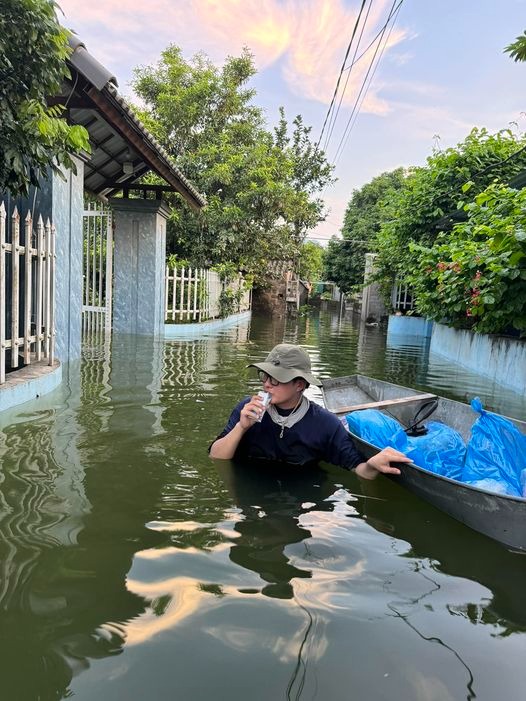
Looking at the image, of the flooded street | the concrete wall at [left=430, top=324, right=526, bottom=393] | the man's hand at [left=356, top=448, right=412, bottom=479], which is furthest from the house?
the concrete wall at [left=430, top=324, right=526, bottom=393]

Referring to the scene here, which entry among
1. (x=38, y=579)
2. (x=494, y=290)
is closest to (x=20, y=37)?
(x=38, y=579)

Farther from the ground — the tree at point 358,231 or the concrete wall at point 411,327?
the tree at point 358,231

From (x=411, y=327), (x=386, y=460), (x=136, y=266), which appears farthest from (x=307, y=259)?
(x=386, y=460)

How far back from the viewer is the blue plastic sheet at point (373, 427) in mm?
4277

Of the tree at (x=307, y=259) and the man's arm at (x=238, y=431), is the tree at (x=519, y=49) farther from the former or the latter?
the tree at (x=307, y=259)

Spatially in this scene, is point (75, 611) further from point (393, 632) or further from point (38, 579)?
point (393, 632)

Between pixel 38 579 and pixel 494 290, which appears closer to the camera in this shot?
pixel 38 579

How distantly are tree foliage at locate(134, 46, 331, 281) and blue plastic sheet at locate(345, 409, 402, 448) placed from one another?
1397 cm

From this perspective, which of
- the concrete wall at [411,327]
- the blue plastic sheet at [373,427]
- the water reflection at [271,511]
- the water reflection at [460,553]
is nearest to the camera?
the water reflection at [460,553]

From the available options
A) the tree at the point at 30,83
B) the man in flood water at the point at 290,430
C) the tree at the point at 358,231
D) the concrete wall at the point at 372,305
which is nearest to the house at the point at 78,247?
the tree at the point at 30,83

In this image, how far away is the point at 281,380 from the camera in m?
3.46

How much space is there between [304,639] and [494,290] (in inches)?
315

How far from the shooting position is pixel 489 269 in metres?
9.36

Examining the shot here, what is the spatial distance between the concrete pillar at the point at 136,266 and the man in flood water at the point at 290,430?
991cm
